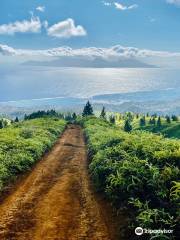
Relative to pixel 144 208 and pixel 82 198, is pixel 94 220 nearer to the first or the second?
pixel 144 208

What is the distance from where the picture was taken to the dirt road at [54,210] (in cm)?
1483

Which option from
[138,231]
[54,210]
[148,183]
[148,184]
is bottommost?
[54,210]

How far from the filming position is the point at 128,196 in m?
18.0

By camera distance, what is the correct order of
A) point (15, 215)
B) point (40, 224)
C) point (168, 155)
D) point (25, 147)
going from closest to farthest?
point (40, 224), point (15, 215), point (168, 155), point (25, 147)

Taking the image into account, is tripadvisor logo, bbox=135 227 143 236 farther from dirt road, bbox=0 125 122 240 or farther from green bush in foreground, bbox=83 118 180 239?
dirt road, bbox=0 125 122 240

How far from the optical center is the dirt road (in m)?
14.8

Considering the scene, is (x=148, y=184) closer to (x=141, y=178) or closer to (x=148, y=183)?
(x=148, y=183)

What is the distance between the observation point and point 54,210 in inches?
699

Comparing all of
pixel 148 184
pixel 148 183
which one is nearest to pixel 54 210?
pixel 148 184

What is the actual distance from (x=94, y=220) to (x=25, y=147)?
697 inches

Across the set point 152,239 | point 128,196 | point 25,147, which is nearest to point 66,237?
point 152,239

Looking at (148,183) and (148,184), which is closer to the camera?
(148,184)

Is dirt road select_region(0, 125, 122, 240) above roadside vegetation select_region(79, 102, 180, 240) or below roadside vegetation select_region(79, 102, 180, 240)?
below

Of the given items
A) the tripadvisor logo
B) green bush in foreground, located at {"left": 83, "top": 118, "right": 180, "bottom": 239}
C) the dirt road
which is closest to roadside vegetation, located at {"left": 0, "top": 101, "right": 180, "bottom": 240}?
green bush in foreground, located at {"left": 83, "top": 118, "right": 180, "bottom": 239}
